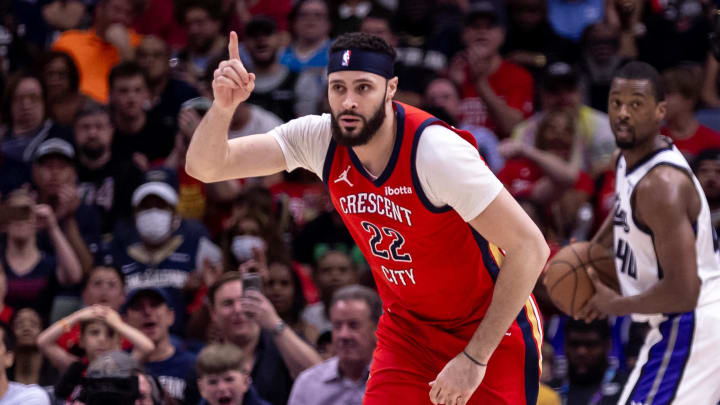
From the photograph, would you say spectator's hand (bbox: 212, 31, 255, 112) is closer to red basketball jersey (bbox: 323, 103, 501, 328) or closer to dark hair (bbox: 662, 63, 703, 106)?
red basketball jersey (bbox: 323, 103, 501, 328)

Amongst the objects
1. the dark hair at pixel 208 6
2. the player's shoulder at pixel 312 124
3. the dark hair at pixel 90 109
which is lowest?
the player's shoulder at pixel 312 124

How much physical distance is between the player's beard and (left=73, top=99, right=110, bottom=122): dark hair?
5615mm

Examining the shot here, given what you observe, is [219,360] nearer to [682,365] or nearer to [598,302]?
[598,302]

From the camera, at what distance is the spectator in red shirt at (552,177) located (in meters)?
8.70

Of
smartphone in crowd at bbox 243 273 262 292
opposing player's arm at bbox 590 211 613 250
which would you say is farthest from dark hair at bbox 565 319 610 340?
smartphone in crowd at bbox 243 273 262 292

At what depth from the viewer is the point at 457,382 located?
416 cm

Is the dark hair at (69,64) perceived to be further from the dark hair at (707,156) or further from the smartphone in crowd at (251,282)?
the dark hair at (707,156)

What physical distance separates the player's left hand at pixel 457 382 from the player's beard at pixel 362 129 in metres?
0.93

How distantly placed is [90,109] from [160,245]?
1707 millimetres

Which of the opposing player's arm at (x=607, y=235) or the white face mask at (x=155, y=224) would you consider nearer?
the opposing player's arm at (x=607, y=235)

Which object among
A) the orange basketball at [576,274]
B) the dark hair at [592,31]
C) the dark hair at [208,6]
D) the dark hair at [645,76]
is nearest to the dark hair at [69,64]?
the dark hair at [208,6]

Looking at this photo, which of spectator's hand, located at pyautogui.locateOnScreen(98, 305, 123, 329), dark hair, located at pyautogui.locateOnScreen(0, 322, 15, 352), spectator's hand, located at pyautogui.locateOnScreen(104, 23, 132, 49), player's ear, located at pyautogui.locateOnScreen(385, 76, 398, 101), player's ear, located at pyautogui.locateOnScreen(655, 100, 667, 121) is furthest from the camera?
spectator's hand, located at pyautogui.locateOnScreen(104, 23, 132, 49)

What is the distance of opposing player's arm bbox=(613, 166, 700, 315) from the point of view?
5141 mm

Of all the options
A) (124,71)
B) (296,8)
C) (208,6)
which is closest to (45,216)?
(124,71)
